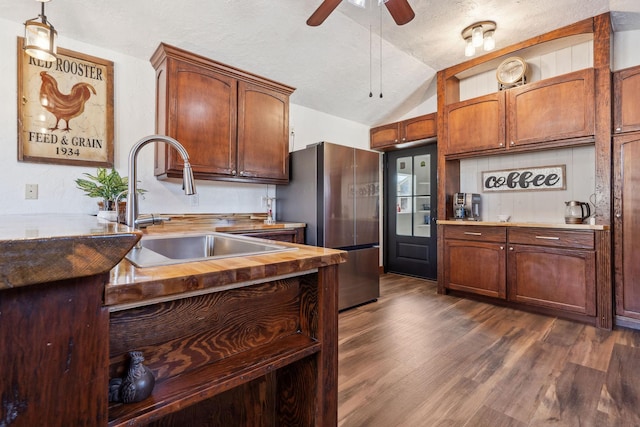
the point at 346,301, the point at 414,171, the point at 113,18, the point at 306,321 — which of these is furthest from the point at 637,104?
the point at 113,18

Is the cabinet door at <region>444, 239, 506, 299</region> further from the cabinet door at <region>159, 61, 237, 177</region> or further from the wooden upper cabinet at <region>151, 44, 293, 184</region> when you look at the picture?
the cabinet door at <region>159, 61, 237, 177</region>

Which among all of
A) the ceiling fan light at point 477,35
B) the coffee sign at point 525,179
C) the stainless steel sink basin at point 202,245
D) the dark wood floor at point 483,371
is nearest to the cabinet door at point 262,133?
the stainless steel sink basin at point 202,245

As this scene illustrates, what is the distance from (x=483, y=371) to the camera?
1927 millimetres

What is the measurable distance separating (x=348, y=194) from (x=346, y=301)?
109cm

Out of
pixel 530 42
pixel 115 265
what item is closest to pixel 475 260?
pixel 530 42

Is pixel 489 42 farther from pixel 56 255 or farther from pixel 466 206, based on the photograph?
pixel 56 255

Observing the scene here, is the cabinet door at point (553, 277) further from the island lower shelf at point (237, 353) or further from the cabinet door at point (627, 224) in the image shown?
the island lower shelf at point (237, 353)

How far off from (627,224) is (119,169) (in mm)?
4325

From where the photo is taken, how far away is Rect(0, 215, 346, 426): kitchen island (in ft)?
1.70

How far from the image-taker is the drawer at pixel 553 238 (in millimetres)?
2677

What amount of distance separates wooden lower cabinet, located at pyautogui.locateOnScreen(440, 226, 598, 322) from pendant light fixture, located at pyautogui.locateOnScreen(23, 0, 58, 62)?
12.1 feet

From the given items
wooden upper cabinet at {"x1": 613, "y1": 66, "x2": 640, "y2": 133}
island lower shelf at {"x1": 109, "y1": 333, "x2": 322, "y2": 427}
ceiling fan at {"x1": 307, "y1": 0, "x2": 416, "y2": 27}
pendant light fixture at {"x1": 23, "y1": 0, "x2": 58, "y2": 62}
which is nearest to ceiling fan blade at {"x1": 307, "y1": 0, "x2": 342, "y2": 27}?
ceiling fan at {"x1": 307, "y1": 0, "x2": 416, "y2": 27}

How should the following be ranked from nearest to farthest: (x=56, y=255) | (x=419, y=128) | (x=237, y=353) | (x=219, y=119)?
(x=56, y=255) < (x=237, y=353) < (x=219, y=119) < (x=419, y=128)

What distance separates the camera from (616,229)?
2.65 metres
